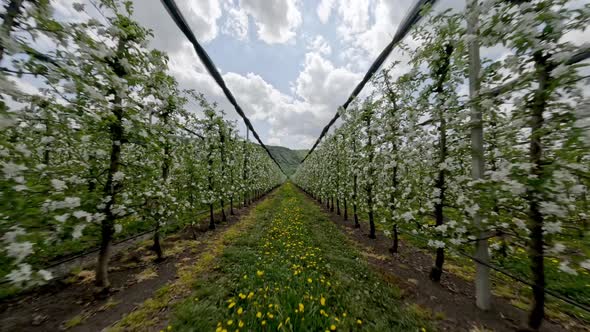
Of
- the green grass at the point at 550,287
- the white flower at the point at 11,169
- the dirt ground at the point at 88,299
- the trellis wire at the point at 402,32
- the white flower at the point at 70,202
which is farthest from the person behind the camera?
the trellis wire at the point at 402,32

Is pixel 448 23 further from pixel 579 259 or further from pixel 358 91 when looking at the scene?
pixel 358 91

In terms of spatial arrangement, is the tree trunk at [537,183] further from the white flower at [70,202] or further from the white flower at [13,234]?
the white flower at [70,202]

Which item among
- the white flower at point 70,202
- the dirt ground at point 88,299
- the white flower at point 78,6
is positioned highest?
the white flower at point 78,6

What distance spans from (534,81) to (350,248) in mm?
7236

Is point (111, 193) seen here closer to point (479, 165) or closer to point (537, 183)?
point (537, 183)

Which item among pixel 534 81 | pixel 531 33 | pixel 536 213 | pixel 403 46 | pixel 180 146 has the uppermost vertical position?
pixel 403 46

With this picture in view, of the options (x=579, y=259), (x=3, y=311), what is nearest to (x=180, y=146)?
(x=3, y=311)

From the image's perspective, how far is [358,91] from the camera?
30.1 ft

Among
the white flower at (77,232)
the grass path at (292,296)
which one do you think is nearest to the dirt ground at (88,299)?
the grass path at (292,296)

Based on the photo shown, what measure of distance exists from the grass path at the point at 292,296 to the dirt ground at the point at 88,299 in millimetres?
1364

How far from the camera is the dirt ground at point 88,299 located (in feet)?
13.1

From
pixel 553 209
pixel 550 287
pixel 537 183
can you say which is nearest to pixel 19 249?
pixel 537 183

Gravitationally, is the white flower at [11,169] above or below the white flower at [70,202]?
above

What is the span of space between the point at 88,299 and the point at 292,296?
17.0ft
